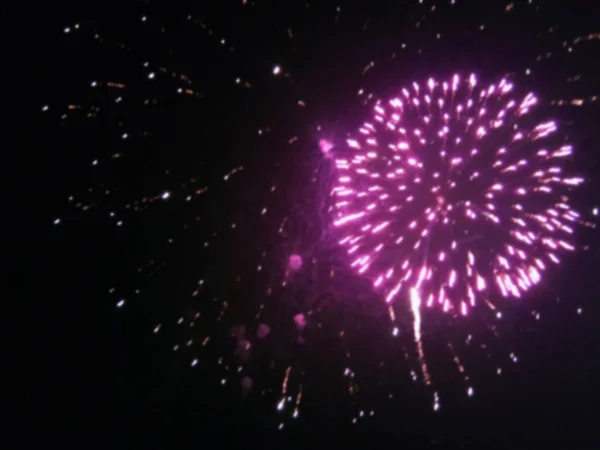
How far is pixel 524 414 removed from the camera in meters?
5.10

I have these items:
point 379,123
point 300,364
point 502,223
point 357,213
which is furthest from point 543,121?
point 300,364

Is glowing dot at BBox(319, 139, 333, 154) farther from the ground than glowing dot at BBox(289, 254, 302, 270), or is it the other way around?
glowing dot at BBox(319, 139, 333, 154)

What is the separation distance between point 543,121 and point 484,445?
380 centimetres

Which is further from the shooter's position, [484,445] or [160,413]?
[484,445]

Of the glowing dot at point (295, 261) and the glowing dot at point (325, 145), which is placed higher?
the glowing dot at point (325, 145)

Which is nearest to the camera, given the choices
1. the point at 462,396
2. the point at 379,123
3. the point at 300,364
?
the point at 379,123

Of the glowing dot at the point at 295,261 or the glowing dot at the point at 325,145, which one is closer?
the glowing dot at the point at 325,145

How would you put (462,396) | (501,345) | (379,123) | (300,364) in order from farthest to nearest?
(462,396)
(501,345)
(300,364)
(379,123)

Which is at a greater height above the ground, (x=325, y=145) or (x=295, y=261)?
(x=325, y=145)

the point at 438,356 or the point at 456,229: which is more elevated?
the point at 438,356

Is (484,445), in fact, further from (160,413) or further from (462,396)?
(160,413)

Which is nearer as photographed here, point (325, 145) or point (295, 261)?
point (325, 145)

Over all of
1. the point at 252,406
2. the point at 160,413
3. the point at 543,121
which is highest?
the point at 543,121

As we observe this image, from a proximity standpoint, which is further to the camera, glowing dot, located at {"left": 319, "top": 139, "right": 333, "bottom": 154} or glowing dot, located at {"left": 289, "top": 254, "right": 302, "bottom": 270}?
glowing dot, located at {"left": 289, "top": 254, "right": 302, "bottom": 270}
